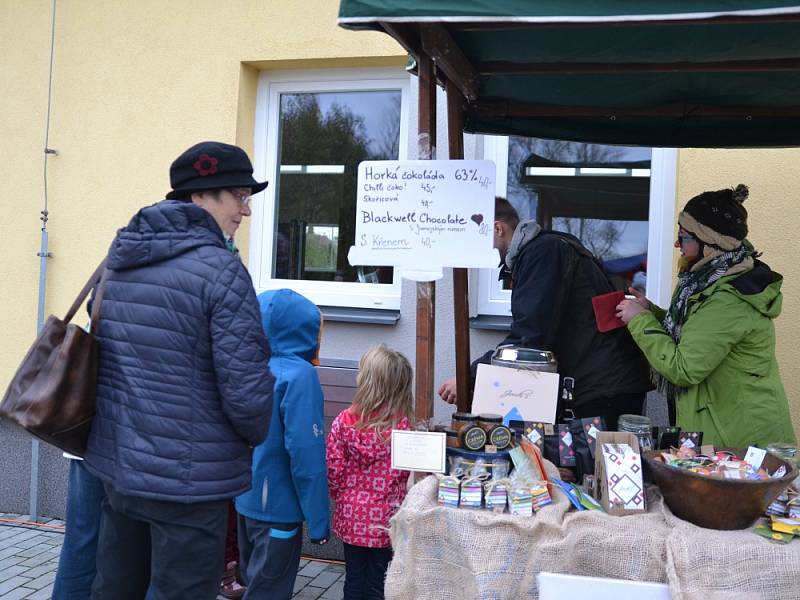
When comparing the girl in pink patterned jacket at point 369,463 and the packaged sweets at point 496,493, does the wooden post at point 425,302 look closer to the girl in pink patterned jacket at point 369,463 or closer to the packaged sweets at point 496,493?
the packaged sweets at point 496,493

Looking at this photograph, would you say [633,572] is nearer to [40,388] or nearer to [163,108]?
[40,388]

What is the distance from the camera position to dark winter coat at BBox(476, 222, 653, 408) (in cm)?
275

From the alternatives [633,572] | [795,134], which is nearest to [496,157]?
[795,134]

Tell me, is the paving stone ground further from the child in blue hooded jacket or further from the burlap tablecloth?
the burlap tablecloth

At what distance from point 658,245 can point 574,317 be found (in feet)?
4.47

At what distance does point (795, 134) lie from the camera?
3172mm

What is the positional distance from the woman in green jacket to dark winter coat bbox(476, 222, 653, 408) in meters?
0.19

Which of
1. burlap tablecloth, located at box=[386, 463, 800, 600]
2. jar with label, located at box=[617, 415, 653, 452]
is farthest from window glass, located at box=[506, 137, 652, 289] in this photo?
burlap tablecloth, located at box=[386, 463, 800, 600]

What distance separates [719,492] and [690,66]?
150cm

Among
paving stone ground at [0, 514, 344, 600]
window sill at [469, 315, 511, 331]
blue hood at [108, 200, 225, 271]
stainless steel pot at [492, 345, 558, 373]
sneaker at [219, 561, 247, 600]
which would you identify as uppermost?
blue hood at [108, 200, 225, 271]

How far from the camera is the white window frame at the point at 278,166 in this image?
4.36 m

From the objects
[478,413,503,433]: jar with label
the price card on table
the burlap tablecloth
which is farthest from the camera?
[478,413,503,433]: jar with label

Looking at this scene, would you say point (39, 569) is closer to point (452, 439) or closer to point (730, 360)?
point (452, 439)

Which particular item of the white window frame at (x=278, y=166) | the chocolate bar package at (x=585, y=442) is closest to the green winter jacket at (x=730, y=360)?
the chocolate bar package at (x=585, y=442)
